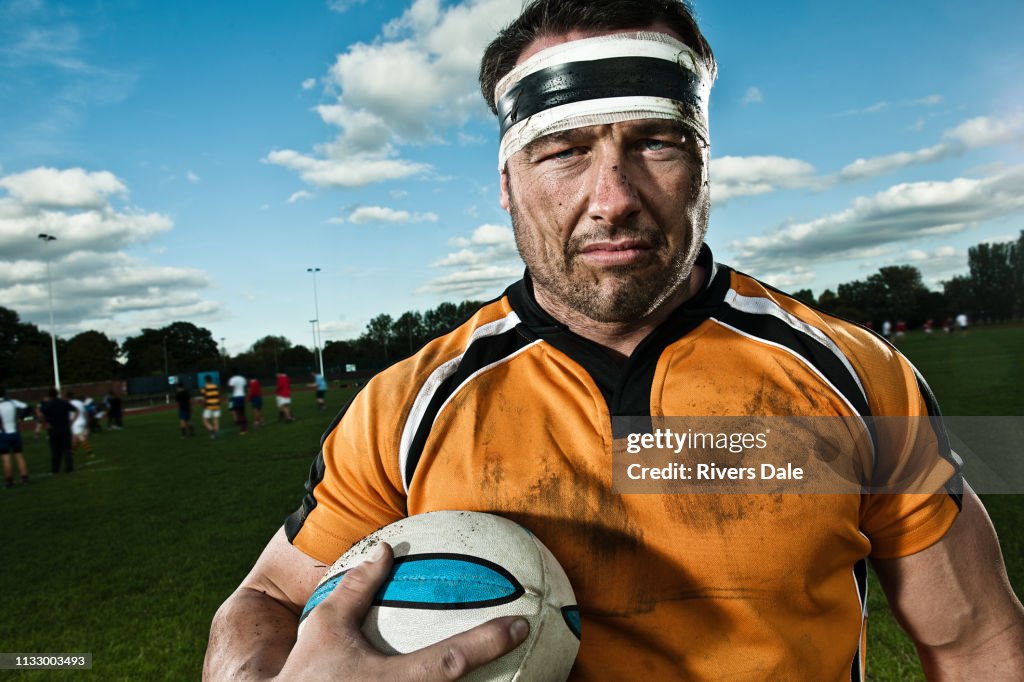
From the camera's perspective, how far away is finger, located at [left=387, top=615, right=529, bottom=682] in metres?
1.28

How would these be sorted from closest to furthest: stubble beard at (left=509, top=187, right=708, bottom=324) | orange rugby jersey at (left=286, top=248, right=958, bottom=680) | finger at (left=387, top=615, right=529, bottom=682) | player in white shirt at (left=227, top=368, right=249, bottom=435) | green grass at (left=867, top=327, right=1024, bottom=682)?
finger at (left=387, top=615, right=529, bottom=682)
orange rugby jersey at (left=286, top=248, right=958, bottom=680)
stubble beard at (left=509, top=187, right=708, bottom=324)
green grass at (left=867, top=327, right=1024, bottom=682)
player in white shirt at (left=227, top=368, right=249, bottom=435)

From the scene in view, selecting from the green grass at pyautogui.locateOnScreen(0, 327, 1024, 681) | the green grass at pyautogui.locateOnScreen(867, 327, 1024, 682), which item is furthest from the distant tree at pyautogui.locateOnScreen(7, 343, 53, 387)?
the green grass at pyautogui.locateOnScreen(867, 327, 1024, 682)

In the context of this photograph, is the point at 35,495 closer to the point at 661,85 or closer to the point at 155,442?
the point at 155,442

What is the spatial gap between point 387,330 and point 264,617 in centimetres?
8383

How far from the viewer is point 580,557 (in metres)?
1.66

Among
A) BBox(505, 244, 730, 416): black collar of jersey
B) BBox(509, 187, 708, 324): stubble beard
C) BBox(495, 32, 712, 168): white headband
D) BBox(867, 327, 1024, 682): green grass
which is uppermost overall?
BBox(495, 32, 712, 168): white headband

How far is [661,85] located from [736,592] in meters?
1.32

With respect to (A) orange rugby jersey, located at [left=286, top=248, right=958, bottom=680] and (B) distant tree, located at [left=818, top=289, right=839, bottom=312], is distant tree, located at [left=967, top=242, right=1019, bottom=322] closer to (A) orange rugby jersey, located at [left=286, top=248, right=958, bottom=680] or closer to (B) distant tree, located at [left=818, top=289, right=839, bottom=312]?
(B) distant tree, located at [left=818, top=289, right=839, bottom=312]

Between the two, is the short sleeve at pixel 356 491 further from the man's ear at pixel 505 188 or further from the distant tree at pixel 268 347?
the distant tree at pixel 268 347

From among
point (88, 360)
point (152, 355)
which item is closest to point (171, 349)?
point (152, 355)

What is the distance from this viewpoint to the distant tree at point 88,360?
75.4m

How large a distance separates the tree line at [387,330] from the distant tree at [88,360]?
0.10m

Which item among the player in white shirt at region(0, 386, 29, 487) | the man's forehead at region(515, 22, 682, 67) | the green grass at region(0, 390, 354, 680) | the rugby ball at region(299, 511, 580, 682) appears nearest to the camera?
the rugby ball at region(299, 511, 580, 682)

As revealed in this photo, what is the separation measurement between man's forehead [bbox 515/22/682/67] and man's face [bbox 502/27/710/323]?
31 centimetres
